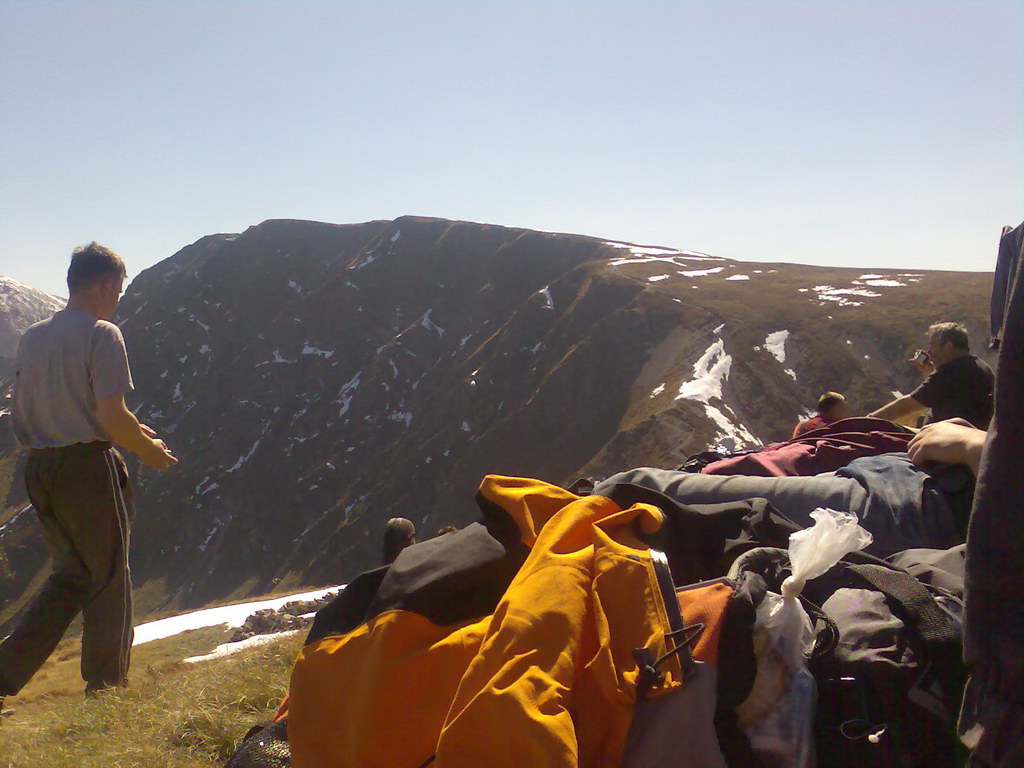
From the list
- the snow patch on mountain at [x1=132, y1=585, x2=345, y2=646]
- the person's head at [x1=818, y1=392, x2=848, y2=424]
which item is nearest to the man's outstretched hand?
the person's head at [x1=818, y1=392, x2=848, y2=424]

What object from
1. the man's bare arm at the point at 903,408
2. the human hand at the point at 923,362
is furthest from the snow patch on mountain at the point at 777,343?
the man's bare arm at the point at 903,408

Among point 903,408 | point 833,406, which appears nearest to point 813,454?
point 903,408

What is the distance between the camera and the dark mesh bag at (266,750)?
2.96 meters

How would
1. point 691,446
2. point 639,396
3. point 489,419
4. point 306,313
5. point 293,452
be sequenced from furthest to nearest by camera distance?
point 306,313
point 293,452
point 489,419
point 639,396
point 691,446

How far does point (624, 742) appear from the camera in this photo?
2061mm

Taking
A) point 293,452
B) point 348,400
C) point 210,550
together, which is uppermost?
point 348,400

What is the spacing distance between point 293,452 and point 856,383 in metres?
86.2

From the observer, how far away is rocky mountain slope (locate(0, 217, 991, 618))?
6881 centimetres

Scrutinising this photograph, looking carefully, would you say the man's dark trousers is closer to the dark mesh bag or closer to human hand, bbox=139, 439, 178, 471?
human hand, bbox=139, 439, 178, 471

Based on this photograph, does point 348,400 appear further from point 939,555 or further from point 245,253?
point 939,555

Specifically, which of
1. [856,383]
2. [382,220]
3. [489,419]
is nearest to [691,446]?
[856,383]

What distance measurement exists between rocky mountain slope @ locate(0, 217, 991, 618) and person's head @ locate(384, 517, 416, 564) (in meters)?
49.7

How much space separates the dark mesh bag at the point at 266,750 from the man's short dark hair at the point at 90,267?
3.49 metres

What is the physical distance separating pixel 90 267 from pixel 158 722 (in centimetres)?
303
